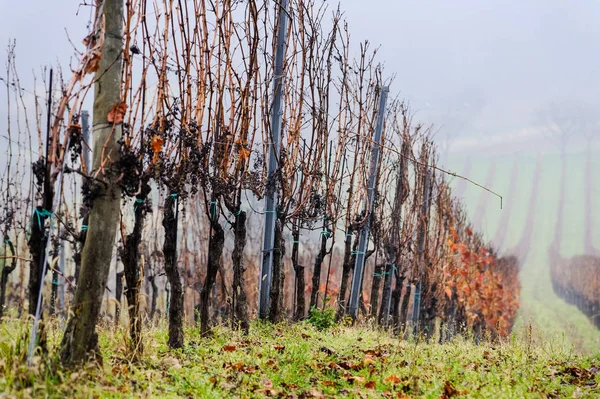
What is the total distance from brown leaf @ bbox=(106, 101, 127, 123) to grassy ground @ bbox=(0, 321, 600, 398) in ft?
5.46

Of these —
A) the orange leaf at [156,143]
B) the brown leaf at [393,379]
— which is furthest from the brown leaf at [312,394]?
the orange leaf at [156,143]

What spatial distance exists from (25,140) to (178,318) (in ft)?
23.2

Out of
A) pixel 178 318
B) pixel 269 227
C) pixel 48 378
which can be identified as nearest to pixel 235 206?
pixel 269 227

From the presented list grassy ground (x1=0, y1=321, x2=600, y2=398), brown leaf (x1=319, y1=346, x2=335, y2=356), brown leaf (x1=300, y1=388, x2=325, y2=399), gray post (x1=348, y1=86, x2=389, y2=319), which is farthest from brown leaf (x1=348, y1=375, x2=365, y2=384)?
gray post (x1=348, y1=86, x2=389, y2=319)

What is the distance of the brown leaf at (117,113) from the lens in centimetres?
442

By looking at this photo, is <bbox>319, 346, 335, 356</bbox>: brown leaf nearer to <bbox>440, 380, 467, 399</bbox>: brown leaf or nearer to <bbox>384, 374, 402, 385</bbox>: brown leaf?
<bbox>384, 374, 402, 385</bbox>: brown leaf

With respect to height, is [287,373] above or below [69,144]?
below

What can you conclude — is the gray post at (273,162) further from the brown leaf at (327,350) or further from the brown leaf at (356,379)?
the brown leaf at (356,379)

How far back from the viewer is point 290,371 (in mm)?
5375

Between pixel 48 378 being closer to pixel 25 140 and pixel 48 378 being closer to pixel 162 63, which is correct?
pixel 162 63

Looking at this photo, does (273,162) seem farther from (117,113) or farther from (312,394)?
(312,394)

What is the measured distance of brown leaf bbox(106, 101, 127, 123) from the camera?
442 centimetres

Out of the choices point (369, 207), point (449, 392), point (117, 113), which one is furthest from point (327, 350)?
point (369, 207)

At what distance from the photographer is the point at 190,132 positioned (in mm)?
6363
